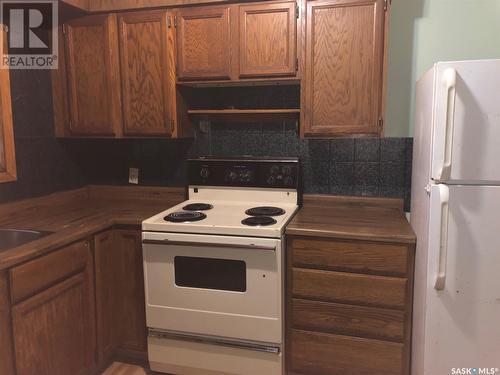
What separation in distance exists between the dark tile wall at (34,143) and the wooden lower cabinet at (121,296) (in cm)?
64

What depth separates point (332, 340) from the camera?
197cm

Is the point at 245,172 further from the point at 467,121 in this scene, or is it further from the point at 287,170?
the point at 467,121

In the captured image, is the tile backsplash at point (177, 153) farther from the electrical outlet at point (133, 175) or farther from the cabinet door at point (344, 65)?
the cabinet door at point (344, 65)

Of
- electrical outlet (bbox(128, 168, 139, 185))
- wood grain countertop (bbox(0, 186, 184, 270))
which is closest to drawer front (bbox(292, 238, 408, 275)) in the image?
wood grain countertop (bbox(0, 186, 184, 270))

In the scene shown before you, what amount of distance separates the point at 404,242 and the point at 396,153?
702 millimetres

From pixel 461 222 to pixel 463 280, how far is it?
9.1 inches

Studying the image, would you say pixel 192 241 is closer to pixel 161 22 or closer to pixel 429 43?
pixel 161 22

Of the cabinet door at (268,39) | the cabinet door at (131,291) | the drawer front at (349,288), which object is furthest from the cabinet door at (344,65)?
the cabinet door at (131,291)

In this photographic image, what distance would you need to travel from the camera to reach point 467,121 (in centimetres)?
146

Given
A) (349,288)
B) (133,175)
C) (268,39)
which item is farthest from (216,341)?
(268,39)

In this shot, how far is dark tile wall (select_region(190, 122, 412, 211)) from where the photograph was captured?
235 centimetres

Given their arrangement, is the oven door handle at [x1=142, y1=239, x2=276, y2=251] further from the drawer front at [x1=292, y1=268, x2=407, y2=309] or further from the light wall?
the light wall

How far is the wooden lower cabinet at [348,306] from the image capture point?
1.87 m

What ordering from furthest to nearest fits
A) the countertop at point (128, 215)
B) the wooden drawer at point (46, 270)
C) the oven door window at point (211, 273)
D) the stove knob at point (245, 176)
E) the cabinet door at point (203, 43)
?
the stove knob at point (245, 176)
the cabinet door at point (203, 43)
the oven door window at point (211, 273)
the countertop at point (128, 215)
the wooden drawer at point (46, 270)
